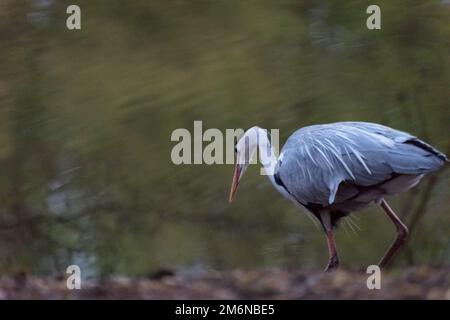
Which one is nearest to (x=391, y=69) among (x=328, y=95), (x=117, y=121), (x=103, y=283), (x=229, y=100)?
(x=328, y=95)

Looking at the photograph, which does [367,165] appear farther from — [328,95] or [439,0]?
[439,0]

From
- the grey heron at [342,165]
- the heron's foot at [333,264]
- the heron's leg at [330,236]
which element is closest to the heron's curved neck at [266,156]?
the grey heron at [342,165]

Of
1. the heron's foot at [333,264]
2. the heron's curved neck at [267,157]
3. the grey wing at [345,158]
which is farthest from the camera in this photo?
the heron's curved neck at [267,157]

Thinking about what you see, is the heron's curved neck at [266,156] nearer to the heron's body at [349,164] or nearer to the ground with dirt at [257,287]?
the heron's body at [349,164]

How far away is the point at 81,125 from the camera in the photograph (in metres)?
5.20

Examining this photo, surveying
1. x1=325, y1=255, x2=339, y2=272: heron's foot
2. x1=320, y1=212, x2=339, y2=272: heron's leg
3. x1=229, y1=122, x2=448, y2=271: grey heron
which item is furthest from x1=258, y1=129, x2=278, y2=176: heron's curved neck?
x1=325, y1=255, x2=339, y2=272: heron's foot

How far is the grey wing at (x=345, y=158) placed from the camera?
4285mm

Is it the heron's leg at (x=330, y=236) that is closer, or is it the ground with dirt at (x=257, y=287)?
the ground with dirt at (x=257, y=287)

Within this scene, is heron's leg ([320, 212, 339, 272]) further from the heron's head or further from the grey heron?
the heron's head

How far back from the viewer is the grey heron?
4.31 m

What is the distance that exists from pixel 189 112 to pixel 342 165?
3.25 feet

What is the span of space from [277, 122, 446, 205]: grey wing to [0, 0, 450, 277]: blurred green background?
57cm

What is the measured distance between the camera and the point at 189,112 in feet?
16.9

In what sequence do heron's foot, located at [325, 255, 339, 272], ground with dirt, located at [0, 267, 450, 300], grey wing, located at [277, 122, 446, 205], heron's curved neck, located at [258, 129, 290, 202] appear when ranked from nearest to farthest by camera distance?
ground with dirt, located at [0, 267, 450, 300], grey wing, located at [277, 122, 446, 205], heron's foot, located at [325, 255, 339, 272], heron's curved neck, located at [258, 129, 290, 202]
